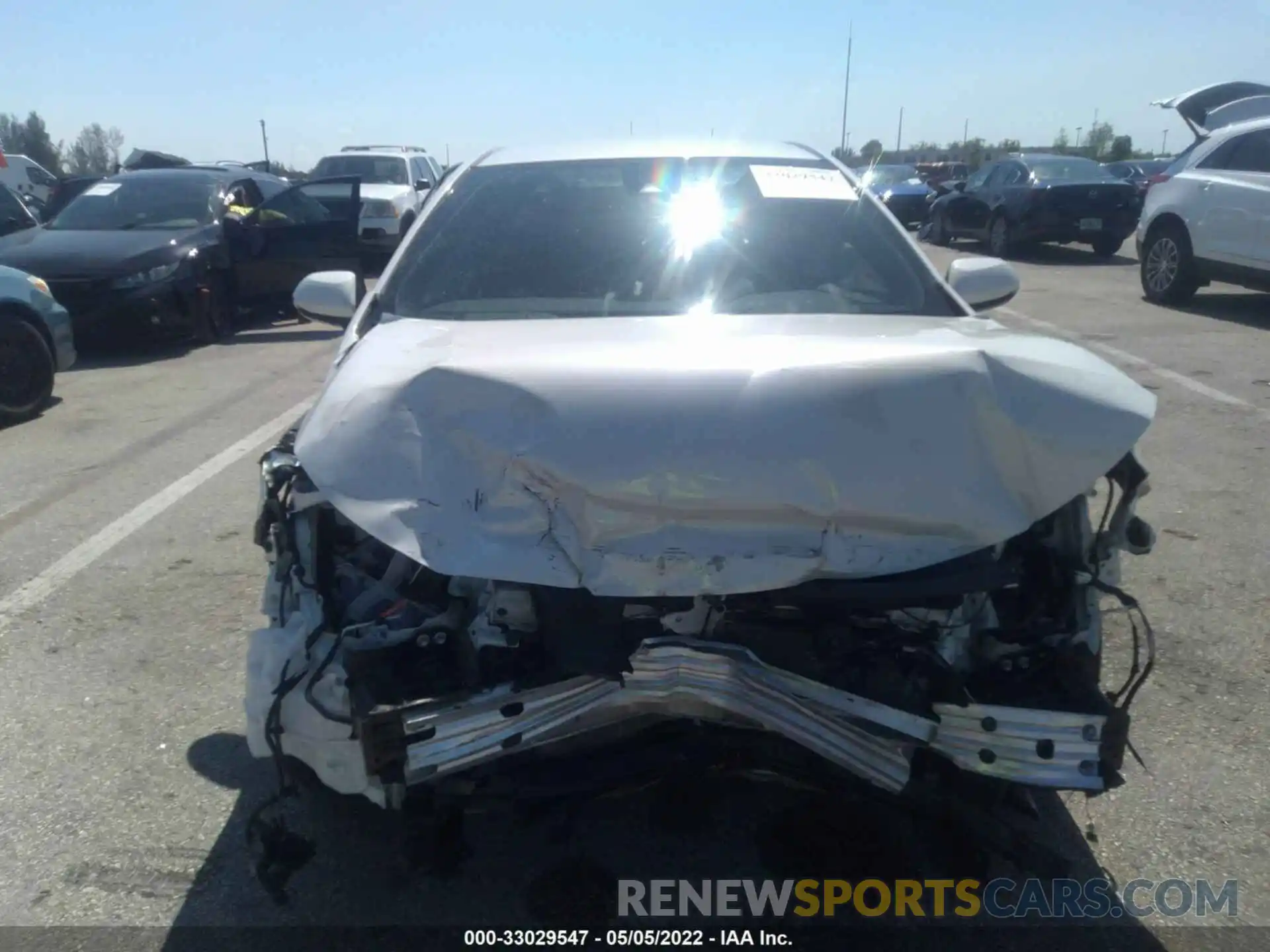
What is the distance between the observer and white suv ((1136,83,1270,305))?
10938mm

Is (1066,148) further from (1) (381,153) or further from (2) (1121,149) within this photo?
(1) (381,153)

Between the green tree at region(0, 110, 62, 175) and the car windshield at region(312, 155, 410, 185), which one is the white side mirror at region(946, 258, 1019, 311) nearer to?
the car windshield at region(312, 155, 410, 185)

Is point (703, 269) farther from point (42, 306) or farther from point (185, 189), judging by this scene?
point (185, 189)

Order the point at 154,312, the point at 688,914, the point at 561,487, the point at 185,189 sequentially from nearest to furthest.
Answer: the point at 561,487, the point at 688,914, the point at 154,312, the point at 185,189

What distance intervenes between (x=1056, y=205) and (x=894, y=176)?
30.1 ft

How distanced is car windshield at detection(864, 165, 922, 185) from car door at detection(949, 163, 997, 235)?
15.9 feet

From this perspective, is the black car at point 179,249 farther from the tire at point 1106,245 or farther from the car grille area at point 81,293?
the tire at point 1106,245

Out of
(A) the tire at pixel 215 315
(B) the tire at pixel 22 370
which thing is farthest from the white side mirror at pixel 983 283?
(A) the tire at pixel 215 315

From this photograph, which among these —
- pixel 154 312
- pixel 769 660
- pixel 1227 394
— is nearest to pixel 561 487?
pixel 769 660

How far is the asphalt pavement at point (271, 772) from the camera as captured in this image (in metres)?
2.89

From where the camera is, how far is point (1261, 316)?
1170 cm

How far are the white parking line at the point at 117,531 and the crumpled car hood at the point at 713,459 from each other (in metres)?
2.73

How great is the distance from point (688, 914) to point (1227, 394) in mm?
6735

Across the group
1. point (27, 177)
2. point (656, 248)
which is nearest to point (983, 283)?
point (656, 248)
